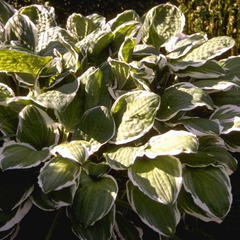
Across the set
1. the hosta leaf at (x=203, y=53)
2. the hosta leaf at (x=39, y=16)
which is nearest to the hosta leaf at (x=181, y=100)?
the hosta leaf at (x=203, y=53)

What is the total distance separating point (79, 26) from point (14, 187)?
2.94 feet

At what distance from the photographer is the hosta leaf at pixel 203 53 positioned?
1.80 metres

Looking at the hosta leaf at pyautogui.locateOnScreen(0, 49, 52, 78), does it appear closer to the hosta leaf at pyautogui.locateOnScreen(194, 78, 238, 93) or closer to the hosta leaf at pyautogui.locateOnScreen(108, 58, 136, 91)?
the hosta leaf at pyautogui.locateOnScreen(108, 58, 136, 91)

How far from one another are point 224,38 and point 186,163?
0.59 metres

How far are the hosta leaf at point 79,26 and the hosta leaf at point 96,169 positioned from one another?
762mm

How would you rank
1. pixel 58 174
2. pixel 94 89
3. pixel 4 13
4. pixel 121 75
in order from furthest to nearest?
pixel 4 13, pixel 121 75, pixel 94 89, pixel 58 174

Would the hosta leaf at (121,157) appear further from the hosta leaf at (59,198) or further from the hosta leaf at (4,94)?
the hosta leaf at (4,94)

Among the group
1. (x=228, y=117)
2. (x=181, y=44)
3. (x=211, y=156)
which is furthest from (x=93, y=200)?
(x=181, y=44)

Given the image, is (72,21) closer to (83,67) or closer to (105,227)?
(83,67)

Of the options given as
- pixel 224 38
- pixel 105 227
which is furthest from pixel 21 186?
pixel 224 38

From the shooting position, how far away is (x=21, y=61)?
61.0 inches

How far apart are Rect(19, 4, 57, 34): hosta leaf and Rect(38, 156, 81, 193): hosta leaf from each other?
816mm

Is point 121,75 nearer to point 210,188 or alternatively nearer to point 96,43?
point 96,43

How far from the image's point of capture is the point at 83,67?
6.06 ft
